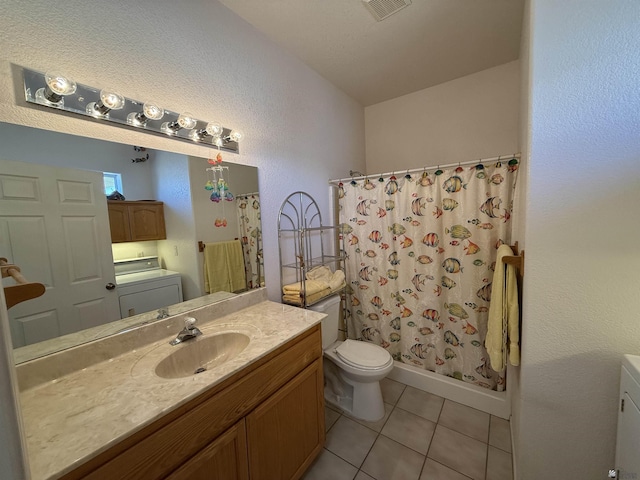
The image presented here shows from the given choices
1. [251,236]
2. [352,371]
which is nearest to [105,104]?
[251,236]

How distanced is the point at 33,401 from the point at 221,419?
58 centimetres

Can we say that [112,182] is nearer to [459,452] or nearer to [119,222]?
[119,222]

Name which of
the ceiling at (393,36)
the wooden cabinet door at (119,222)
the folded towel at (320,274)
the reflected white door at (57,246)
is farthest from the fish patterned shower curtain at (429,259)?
the reflected white door at (57,246)

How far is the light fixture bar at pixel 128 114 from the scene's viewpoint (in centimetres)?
88

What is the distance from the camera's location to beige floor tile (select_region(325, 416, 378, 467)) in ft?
4.82

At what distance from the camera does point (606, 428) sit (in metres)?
0.99

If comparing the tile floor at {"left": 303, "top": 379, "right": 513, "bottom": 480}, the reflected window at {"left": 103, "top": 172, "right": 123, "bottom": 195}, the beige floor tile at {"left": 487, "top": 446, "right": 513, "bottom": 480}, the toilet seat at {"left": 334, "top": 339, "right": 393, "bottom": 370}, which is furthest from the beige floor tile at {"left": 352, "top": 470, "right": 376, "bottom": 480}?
the reflected window at {"left": 103, "top": 172, "right": 123, "bottom": 195}

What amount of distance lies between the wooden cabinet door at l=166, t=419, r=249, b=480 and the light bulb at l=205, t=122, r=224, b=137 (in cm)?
136

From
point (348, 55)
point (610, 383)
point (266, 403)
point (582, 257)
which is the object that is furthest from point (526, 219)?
point (348, 55)

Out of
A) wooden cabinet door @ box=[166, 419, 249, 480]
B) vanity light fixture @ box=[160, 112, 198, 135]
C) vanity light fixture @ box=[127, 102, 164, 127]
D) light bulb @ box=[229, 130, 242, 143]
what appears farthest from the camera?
Answer: light bulb @ box=[229, 130, 242, 143]

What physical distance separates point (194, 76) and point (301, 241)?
44.6 inches

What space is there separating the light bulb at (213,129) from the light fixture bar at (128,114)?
14mm

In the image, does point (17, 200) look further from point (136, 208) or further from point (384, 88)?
point (384, 88)

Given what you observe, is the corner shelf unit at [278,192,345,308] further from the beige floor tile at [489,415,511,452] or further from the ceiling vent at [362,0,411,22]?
the beige floor tile at [489,415,511,452]
